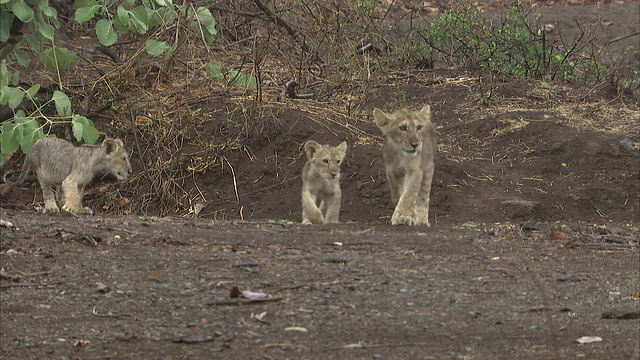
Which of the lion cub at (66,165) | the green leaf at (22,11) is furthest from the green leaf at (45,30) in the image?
the lion cub at (66,165)

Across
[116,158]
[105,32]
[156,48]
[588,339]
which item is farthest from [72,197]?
[588,339]

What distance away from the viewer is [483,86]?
1441cm

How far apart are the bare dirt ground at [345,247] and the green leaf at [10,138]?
1.85 feet

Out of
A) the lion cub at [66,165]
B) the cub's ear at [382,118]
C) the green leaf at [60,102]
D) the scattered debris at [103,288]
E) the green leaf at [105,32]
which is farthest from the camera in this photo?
the lion cub at [66,165]

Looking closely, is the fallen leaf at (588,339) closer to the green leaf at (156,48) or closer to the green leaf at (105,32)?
the green leaf at (105,32)

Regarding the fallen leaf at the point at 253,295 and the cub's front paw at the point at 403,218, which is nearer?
the fallen leaf at the point at 253,295

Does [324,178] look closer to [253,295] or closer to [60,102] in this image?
[60,102]

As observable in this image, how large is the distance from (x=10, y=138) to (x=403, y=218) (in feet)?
11.2

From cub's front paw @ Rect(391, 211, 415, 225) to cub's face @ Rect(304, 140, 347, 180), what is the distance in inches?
37.9

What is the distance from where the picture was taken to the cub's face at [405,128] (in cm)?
932

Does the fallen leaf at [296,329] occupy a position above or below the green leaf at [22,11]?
below

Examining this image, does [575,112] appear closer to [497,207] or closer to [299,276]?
[497,207]

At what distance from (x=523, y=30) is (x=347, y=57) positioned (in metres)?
2.95

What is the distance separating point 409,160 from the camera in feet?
30.8
